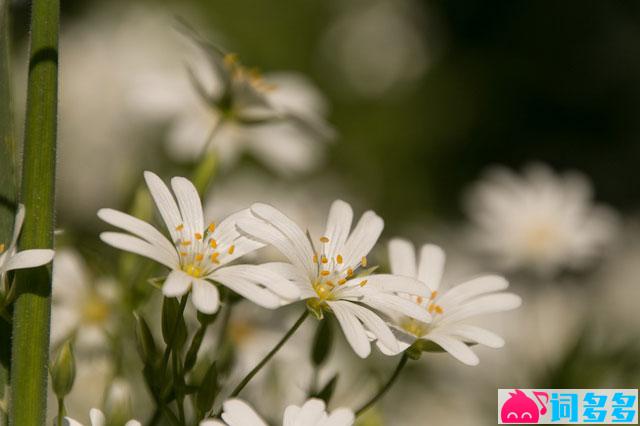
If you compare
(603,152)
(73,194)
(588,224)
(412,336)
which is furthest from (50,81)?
(603,152)

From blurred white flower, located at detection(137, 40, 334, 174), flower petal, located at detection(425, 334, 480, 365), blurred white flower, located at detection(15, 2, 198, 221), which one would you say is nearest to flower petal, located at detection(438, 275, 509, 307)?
flower petal, located at detection(425, 334, 480, 365)

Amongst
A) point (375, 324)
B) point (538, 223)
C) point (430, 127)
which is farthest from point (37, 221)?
point (430, 127)

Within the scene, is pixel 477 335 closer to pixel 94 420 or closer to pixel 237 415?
pixel 237 415

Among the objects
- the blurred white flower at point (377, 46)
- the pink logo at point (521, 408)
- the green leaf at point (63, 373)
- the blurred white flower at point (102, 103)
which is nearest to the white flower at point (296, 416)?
the green leaf at point (63, 373)

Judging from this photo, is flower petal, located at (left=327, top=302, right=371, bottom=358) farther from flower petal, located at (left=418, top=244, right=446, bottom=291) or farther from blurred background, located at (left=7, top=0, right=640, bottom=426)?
blurred background, located at (left=7, top=0, right=640, bottom=426)

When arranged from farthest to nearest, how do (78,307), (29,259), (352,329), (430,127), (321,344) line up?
(430,127) → (78,307) → (321,344) → (352,329) → (29,259)

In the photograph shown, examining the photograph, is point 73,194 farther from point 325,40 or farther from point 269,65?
point 325,40

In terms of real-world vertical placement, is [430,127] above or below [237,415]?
above
